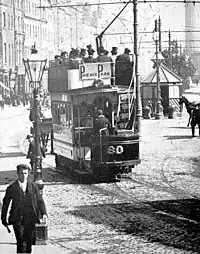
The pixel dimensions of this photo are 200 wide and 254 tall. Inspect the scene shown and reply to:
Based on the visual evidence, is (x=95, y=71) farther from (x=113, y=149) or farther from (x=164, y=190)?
(x=164, y=190)

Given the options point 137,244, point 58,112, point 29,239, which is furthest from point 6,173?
point 29,239

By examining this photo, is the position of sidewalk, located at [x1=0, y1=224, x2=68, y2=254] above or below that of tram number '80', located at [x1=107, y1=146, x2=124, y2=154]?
below

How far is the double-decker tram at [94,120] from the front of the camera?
16.5 meters

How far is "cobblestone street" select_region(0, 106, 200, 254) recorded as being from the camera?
10.2m

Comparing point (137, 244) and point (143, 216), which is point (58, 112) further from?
point (137, 244)

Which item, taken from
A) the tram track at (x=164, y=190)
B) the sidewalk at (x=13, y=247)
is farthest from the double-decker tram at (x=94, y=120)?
the sidewalk at (x=13, y=247)

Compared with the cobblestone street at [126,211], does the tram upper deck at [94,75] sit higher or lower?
higher

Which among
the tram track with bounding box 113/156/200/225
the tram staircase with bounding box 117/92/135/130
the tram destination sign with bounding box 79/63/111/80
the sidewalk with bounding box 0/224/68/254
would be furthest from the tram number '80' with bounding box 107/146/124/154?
the sidewalk with bounding box 0/224/68/254

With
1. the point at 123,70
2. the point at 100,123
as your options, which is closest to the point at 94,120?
the point at 100,123

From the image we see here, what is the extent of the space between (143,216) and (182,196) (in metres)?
2.35

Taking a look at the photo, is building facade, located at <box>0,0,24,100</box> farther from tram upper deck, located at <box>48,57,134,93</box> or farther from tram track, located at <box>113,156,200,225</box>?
tram track, located at <box>113,156,200,225</box>

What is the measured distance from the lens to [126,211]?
42.7 ft

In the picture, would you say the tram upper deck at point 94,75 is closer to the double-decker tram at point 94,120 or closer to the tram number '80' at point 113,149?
the double-decker tram at point 94,120

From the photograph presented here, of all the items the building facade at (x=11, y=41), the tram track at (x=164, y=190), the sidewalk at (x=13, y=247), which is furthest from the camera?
the building facade at (x=11, y=41)
